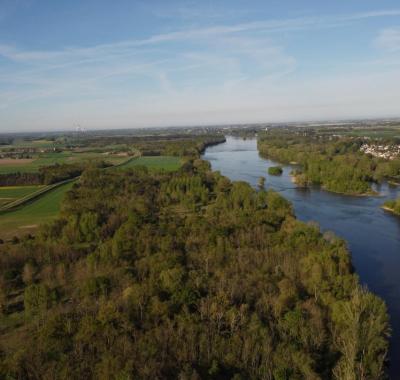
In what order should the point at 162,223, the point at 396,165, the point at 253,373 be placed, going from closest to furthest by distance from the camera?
the point at 253,373
the point at 162,223
the point at 396,165

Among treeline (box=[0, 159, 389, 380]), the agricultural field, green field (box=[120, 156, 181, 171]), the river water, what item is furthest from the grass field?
the river water

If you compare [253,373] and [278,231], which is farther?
[278,231]

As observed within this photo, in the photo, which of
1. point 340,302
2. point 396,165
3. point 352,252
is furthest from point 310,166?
point 340,302

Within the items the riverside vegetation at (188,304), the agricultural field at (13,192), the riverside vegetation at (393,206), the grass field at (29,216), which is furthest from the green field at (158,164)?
the riverside vegetation at (188,304)

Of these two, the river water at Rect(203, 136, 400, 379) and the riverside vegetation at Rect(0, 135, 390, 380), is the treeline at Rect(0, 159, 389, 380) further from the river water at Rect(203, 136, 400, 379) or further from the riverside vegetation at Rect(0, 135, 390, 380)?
the river water at Rect(203, 136, 400, 379)

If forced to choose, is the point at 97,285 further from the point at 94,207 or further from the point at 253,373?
the point at 94,207

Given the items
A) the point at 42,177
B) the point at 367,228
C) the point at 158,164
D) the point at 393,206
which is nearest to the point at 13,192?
the point at 42,177
